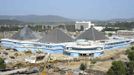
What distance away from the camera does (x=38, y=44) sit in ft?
133

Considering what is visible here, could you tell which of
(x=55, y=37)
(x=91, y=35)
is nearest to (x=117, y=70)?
(x=55, y=37)

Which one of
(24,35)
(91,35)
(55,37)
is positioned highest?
(55,37)

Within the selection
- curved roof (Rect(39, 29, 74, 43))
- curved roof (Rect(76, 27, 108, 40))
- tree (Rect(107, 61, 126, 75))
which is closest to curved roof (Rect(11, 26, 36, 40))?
curved roof (Rect(39, 29, 74, 43))

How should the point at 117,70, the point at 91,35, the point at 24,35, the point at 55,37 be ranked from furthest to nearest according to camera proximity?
the point at 24,35, the point at 91,35, the point at 55,37, the point at 117,70

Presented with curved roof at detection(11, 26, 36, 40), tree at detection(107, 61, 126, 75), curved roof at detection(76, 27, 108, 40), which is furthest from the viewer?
curved roof at detection(11, 26, 36, 40)

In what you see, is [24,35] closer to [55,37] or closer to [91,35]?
[55,37]

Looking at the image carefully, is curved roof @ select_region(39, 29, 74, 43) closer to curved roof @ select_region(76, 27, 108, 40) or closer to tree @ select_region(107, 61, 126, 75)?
curved roof @ select_region(76, 27, 108, 40)

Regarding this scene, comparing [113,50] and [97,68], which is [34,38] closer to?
[113,50]

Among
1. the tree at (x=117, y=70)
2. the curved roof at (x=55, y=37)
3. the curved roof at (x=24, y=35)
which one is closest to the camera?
the tree at (x=117, y=70)

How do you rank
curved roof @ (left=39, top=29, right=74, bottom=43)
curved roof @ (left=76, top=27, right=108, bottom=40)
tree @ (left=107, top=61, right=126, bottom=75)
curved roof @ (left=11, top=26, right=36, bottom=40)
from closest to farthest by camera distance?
tree @ (left=107, top=61, right=126, bottom=75) → curved roof @ (left=39, top=29, right=74, bottom=43) → curved roof @ (left=76, top=27, right=108, bottom=40) → curved roof @ (left=11, top=26, right=36, bottom=40)

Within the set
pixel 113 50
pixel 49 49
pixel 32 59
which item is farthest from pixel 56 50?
pixel 113 50

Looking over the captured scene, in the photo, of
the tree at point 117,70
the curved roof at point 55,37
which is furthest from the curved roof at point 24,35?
the tree at point 117,70

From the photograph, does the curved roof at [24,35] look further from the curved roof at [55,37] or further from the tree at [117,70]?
the tree at [117,70]

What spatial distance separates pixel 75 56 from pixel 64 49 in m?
2.78
